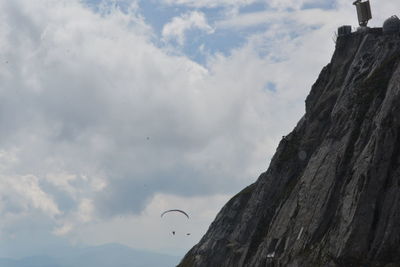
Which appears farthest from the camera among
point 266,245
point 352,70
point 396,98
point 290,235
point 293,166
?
point 293,166

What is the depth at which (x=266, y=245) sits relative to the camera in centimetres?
6694

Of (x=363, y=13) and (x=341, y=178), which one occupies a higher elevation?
(x=363, y=13)

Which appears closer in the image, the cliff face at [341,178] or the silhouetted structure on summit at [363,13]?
the cliff face at [341,178]

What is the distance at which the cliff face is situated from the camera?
44.9 m

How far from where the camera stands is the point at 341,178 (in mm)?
54250

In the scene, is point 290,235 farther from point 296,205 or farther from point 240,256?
point 240,256

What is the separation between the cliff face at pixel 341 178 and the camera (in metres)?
44.9

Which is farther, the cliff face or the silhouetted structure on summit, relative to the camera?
the silhouetted structure on summit

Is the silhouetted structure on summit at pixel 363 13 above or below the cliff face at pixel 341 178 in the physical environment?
above

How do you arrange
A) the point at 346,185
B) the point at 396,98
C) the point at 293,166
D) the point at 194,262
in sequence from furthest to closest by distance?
1. the point at 194,262
2. the point at 293,166
3. the point at 346,185
4. the point at 396,98

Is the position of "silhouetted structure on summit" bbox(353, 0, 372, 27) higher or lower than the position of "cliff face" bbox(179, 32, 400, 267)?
higher

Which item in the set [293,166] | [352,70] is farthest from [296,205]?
[352,70]

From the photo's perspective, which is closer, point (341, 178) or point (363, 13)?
point (341, 178)

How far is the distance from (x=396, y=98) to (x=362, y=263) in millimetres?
16689
